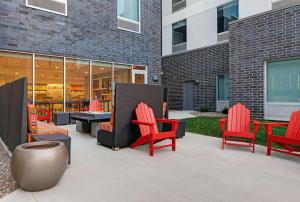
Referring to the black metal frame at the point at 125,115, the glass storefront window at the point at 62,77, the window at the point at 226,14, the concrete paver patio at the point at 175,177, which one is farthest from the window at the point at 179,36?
the concrete paver patio at the point at 175,177

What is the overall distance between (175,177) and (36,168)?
181cm

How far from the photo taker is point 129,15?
11.5m

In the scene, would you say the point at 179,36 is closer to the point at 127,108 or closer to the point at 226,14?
the point at 226,14

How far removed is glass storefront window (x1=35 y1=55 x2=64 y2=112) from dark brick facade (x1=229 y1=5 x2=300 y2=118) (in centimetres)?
809

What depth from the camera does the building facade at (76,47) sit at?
820 cm

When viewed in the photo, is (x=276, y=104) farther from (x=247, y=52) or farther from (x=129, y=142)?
(x=129, y=142)

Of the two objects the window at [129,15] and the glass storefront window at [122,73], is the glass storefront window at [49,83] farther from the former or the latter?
the window at [129,15]

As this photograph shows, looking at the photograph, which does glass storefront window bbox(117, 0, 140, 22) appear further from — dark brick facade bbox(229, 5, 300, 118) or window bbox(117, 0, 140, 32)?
dark brick facade bbox(229, 5, 300, 118)

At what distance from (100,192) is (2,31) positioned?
782cm

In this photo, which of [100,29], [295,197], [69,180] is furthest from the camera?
[100,29]

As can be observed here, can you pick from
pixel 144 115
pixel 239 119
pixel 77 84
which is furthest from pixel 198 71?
pixel 144 115

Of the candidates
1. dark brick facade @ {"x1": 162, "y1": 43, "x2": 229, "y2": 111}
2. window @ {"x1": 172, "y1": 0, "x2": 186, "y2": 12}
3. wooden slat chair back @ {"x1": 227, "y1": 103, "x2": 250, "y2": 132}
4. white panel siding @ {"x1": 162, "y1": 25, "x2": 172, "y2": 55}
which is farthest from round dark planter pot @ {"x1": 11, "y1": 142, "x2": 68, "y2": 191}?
window @ {"x1": 172, "y1": 0, "x2": 186, "y2": 12}

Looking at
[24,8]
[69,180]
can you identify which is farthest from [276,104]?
[24,8]

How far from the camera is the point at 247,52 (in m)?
10.3
